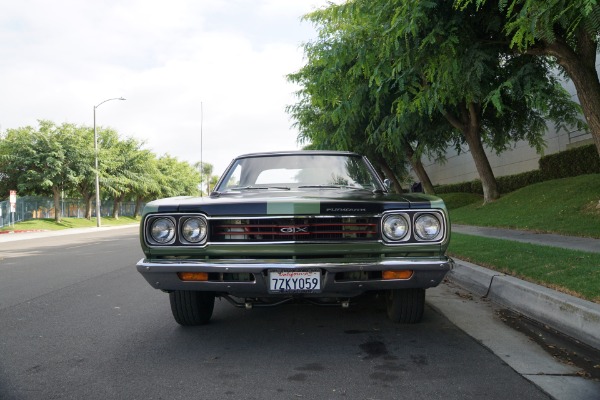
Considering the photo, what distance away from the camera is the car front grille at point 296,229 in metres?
3.61

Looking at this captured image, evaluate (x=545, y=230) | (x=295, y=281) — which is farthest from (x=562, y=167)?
(x=295, y=281)

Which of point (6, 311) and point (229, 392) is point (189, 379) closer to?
point (229, 392)

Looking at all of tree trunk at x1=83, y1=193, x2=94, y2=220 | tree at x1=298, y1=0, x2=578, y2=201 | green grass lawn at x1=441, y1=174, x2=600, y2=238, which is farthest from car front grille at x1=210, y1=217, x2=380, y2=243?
tree trunk at x1=83, y1=193, x2=94, y2=220

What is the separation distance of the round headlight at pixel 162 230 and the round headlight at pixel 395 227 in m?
1.66

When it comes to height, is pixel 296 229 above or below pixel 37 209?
above

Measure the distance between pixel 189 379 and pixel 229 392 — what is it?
1.23ft

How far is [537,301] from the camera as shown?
4.57 metres

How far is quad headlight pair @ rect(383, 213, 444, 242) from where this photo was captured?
144 inches

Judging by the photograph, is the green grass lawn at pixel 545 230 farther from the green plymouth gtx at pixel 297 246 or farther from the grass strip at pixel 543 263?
the green plymouth gtx at pixel 297 246

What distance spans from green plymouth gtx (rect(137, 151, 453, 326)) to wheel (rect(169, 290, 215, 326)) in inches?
19.8

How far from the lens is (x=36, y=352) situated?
150 inches

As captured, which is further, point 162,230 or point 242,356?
point 162,230

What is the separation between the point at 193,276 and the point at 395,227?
1.60 m

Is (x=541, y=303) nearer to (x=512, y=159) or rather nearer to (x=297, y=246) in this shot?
(x=297, y=246)
